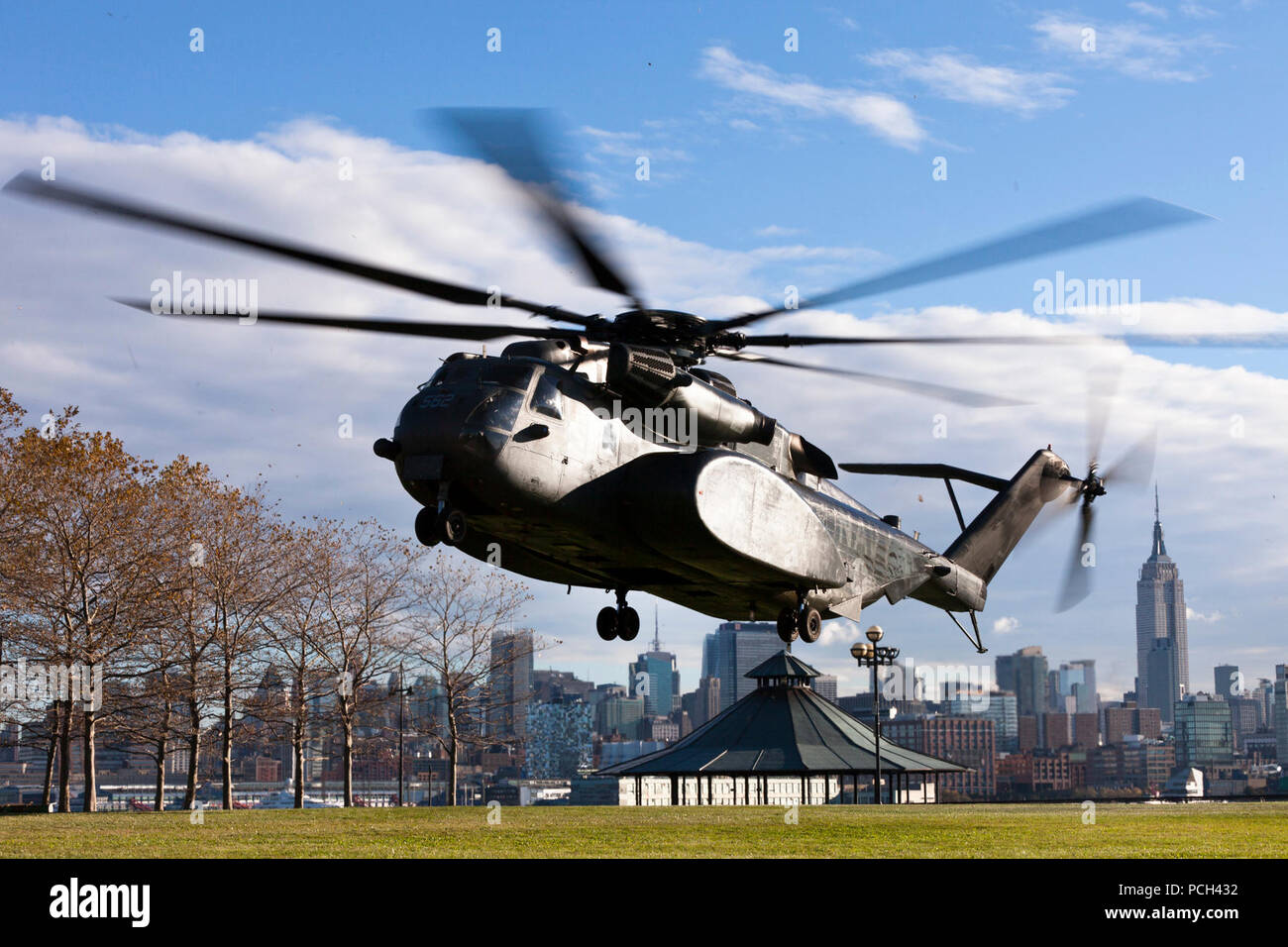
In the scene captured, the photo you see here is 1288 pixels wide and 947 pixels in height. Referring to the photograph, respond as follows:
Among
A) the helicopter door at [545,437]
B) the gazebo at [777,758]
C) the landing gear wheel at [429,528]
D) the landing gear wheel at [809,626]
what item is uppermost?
the helicopter door at [545,437]

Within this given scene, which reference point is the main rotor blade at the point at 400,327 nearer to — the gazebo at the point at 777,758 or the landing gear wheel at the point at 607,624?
the landing gear wheel at the point at 607,624

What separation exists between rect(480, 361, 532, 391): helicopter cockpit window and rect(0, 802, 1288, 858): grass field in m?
7.82

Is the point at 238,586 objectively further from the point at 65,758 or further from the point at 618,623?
the point at 618,623

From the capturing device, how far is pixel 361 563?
1989 inches

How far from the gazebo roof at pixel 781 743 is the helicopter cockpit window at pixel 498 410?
37.1 m

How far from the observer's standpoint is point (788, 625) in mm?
23578

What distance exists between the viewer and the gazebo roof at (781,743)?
5359 cm

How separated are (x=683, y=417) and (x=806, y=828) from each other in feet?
35.4
